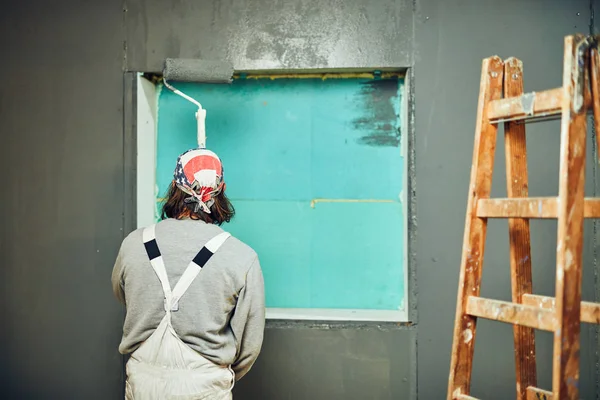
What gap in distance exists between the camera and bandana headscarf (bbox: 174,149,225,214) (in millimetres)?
1872

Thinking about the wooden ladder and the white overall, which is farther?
the white overall

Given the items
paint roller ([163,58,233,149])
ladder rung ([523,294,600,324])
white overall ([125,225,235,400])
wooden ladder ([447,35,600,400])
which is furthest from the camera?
paint roller ([163,58,233,149])

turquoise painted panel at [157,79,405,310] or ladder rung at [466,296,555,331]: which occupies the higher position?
turquoise painted panel at [157,79,405,310]

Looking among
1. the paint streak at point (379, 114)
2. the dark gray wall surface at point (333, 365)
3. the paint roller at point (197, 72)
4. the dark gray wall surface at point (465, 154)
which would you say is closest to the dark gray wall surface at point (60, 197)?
the paint roller at point (197, 72)

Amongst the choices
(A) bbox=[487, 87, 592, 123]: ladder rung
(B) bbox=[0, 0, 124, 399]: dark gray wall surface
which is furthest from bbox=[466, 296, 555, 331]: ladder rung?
(B) bbox=[0, 0, 124, 399]: dark gray wall surface

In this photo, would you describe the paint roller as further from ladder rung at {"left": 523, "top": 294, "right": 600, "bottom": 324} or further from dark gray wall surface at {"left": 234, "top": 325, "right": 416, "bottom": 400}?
ladder rung at {"left": 523, "top": 294, "right": 600, "bottom": 324}

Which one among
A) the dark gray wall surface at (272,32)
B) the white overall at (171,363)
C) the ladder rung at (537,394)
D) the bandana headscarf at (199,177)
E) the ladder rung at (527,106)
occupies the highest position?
the dark gray wall surface at (272,32)

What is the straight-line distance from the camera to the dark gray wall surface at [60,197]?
2.72 m

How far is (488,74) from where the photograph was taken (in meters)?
A: 1.68

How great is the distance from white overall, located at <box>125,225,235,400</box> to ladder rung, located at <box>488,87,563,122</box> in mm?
994

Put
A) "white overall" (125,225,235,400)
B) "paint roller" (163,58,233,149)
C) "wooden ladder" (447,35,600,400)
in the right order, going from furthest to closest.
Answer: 1. "paint roller" (163,58,233,149)
2. "white overall" (125,225,235,400)
3. "wooden ladder" (447,35,600,400)

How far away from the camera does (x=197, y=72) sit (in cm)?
250

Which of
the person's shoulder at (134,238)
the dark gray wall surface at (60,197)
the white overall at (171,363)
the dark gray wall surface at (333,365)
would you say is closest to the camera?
the white overall at (171,363)

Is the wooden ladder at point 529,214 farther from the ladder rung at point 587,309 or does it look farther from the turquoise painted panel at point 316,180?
the turquoise painted panel at point 316,180
